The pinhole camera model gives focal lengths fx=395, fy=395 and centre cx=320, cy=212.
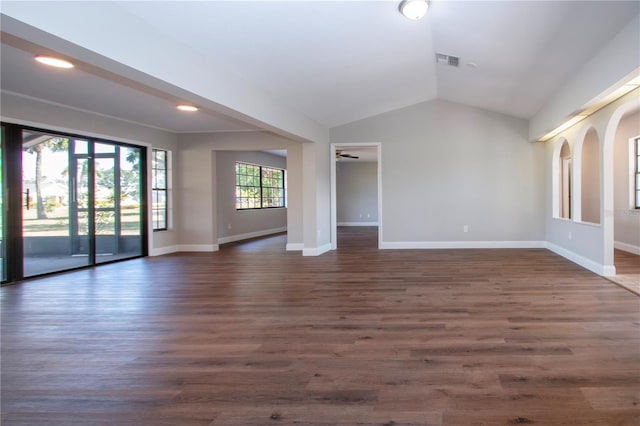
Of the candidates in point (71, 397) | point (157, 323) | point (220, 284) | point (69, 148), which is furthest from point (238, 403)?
point (69, 148)

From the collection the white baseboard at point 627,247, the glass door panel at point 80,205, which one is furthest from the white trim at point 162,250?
the white baseboard at point 627,247

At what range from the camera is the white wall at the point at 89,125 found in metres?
5.09

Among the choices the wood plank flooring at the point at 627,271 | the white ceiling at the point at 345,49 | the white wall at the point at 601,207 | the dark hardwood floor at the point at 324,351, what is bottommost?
the dark hardwood floor at the point at 324,351

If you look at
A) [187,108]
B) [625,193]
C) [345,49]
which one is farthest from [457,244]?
[187,108]

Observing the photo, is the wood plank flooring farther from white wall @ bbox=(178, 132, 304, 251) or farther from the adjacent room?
white wall @ bbox=(178, 132, 304, 251)

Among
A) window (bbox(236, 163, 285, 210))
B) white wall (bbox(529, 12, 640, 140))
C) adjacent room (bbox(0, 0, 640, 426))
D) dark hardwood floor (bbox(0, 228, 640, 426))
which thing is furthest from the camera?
window (bbox(236, 163, 285, 210))

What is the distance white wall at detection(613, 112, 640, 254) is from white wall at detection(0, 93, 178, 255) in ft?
27.7

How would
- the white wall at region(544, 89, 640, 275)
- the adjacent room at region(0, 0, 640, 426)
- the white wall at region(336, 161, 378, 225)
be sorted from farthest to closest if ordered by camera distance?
the white wall at region(336, 161, 378, 225), the white wall at region(544, 89, 640, 275), the adjacent room at region(0, 0, 640, 426)

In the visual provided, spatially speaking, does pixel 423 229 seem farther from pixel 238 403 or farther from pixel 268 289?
pixel 238 403

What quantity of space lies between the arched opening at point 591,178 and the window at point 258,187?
303 inches

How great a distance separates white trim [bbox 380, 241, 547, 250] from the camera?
25.1 ft

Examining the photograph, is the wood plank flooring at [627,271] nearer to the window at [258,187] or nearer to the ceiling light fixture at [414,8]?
the ceiling light fixture at [414,8]

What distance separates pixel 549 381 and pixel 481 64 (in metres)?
4.33

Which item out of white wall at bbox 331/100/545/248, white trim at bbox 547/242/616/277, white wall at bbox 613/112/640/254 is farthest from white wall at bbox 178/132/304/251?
white wall at bbox 613/112/640/254
